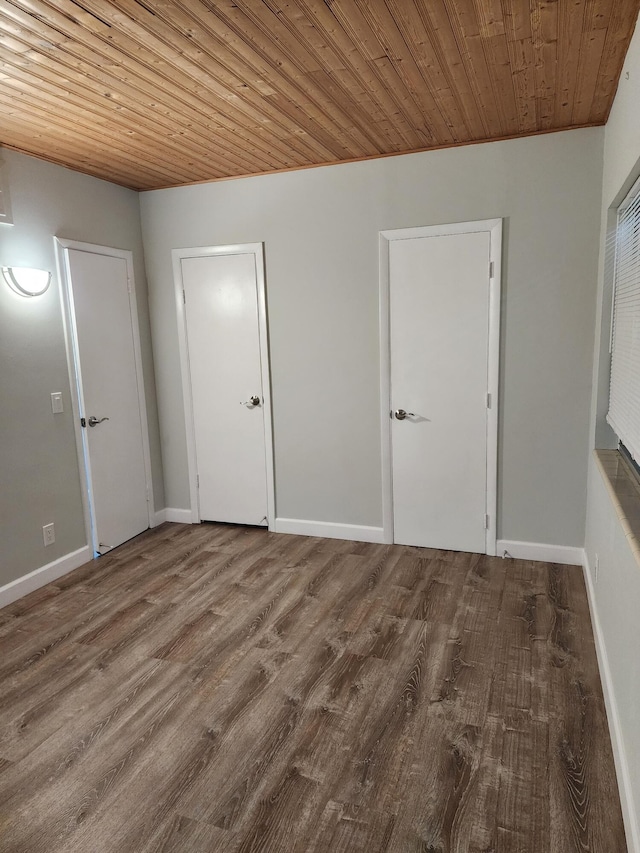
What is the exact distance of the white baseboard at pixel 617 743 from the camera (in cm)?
157

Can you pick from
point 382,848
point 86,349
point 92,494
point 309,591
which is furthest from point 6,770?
point 86,349

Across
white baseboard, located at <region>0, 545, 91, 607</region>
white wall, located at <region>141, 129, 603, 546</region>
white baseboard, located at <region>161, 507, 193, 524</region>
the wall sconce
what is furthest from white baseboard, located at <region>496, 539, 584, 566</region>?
the wall sconce

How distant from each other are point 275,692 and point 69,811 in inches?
33.3

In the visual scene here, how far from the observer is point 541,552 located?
356 cm

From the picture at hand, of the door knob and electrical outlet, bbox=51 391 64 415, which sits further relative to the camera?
the door knob

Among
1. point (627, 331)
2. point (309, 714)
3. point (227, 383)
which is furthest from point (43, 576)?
point (627, 331)

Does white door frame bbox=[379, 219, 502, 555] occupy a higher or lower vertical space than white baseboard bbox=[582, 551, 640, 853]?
higher

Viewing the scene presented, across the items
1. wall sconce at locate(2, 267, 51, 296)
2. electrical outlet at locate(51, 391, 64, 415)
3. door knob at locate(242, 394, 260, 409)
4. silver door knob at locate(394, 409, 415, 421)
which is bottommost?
silver door knob at locate(394, 409, 415, 421)

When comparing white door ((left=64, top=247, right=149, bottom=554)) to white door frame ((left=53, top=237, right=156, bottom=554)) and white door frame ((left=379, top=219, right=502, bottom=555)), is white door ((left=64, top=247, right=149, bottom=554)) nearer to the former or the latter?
white door frame ((left=53, top=237, right=156, bottom=554))

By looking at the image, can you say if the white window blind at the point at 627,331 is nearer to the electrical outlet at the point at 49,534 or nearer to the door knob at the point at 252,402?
the door knob at the point at 252,402

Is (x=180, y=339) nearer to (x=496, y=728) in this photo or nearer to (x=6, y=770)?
(x=6, y=770)

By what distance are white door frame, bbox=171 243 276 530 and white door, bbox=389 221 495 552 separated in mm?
933

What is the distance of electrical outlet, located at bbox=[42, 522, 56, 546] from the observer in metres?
3.49

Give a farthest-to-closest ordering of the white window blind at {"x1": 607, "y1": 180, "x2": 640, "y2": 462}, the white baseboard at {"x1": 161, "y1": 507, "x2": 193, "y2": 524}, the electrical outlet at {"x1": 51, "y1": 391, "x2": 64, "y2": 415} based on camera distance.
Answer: the white baseboard at {"x1": 161, "y1": 507, "x2": 193, "y2": 524}
the electrical outlet at {"x1": 51, "y1": 391, "x2": 64, "y2": 415}
the white window blind at {"x1": 607, "y1": 180, "x2": 640, "y2": 462}
